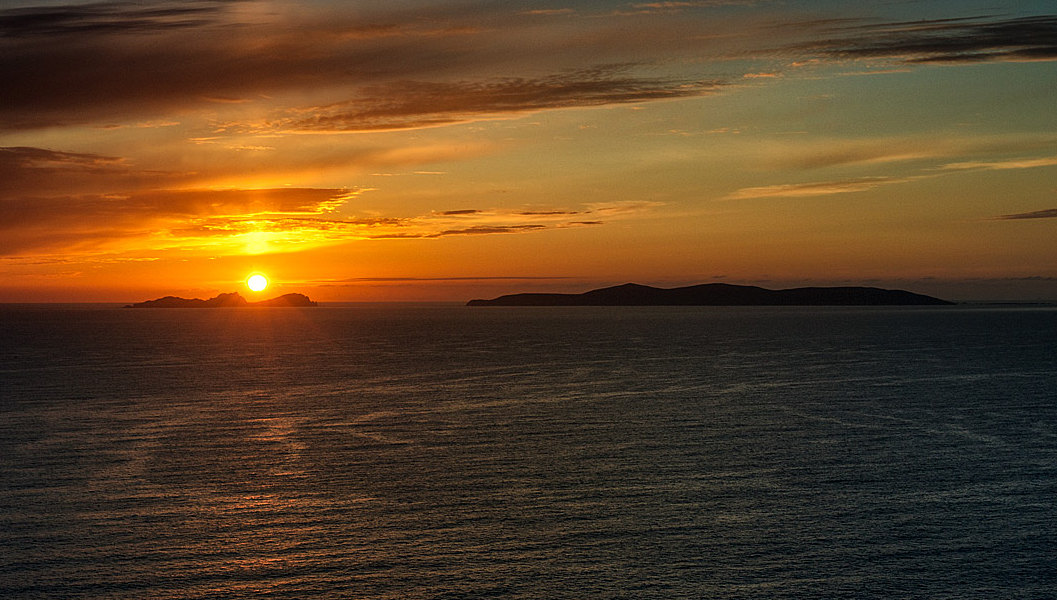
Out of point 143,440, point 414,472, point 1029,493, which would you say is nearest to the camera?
point 1029,493

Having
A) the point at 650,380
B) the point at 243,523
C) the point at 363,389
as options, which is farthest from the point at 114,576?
the point at 650,380

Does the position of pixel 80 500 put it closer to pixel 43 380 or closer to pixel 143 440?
pixel 143 440

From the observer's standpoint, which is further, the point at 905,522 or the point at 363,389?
the point at 363,389

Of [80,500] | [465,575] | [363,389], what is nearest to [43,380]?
[363,389]

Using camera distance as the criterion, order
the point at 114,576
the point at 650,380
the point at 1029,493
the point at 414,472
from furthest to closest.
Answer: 1. the point at 650,380
2. the point at 414,472
3. the point at 1029,493
4. the point at 114,576

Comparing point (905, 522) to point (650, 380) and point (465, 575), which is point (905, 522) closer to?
point (465, 575)

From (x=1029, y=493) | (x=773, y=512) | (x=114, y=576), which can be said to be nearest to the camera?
(x=114, y=576)
